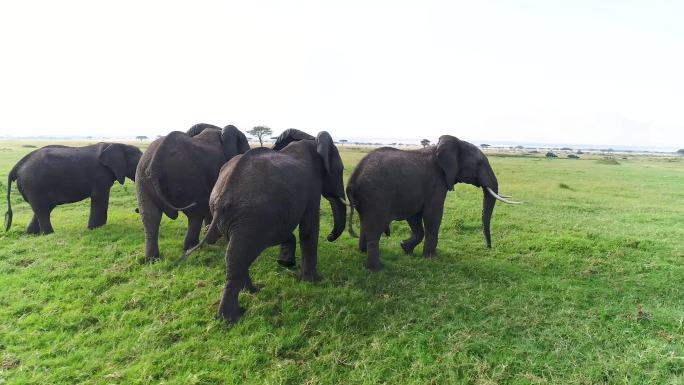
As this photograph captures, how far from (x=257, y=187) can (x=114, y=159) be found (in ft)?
21.8

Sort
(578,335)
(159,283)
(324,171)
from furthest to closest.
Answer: (324,171) < (159,283) < (578,335)

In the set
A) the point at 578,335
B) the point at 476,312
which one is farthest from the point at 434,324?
the point at 578,335

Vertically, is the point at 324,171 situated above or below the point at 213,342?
above

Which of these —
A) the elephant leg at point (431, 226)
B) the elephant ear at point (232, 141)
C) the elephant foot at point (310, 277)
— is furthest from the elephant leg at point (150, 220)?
the elephant leg at point (431, 226)

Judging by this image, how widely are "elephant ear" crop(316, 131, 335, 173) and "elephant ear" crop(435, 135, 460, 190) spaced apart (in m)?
2.48

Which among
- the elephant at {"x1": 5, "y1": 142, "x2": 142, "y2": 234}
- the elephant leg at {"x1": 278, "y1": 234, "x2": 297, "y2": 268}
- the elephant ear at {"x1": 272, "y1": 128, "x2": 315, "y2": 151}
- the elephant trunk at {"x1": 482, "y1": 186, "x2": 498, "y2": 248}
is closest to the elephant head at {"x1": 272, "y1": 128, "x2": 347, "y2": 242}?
the elephant ear at {"x1": 272, "y1": 128, "x2": 315, "y2": 151}

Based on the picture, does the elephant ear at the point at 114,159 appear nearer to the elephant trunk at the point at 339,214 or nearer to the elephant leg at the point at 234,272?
the elephant trunk at the point at 339,214

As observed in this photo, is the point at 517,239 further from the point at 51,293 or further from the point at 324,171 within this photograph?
the point at 51,293

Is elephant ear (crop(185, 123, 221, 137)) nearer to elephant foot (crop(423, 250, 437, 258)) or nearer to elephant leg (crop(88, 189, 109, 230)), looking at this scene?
elephant leg (crop(88, 189, 109, 230))

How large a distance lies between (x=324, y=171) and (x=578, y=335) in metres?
4.27

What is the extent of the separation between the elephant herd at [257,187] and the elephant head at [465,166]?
2 cm

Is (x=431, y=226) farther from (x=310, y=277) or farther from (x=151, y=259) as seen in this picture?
(x=151, y=259)

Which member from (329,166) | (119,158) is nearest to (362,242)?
(329,166)

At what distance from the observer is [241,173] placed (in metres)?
5.27
